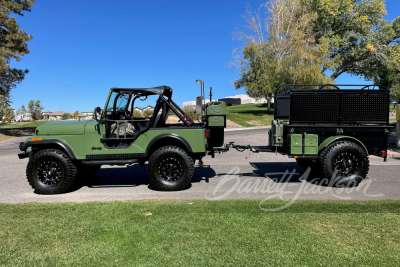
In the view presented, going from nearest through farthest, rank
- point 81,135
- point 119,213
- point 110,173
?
point 119,213, point 81,135, point 110,173

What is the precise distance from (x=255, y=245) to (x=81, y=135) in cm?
434

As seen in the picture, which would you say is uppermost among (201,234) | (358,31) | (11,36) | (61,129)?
(358,31)

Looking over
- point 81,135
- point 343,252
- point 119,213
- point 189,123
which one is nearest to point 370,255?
point 343,252

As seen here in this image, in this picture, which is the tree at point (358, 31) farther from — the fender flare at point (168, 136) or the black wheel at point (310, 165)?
the fender flare at point (168, 136)

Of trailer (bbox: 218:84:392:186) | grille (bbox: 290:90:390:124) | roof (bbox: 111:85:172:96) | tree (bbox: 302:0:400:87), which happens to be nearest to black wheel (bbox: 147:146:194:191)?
roof (bbox: 111:85:172:96)

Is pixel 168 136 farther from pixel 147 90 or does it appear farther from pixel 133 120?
pixel 147 90

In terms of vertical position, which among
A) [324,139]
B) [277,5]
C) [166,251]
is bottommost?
[166,251]

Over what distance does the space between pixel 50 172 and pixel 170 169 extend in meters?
2.62

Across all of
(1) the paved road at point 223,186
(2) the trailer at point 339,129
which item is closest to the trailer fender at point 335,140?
(2) the trailer at point 339,129

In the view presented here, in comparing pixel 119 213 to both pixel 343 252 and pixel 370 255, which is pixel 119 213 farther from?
pixel 370 255

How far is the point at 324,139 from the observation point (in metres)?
6.17

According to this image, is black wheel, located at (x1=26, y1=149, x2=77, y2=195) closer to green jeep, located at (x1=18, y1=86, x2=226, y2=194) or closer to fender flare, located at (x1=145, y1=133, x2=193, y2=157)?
green jeep, located at (x1=18, y1=86, x2=226, y2=194)

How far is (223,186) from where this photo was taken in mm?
6199

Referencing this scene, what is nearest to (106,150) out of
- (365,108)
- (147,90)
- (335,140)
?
(147,90)
